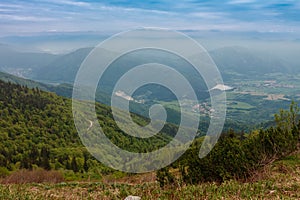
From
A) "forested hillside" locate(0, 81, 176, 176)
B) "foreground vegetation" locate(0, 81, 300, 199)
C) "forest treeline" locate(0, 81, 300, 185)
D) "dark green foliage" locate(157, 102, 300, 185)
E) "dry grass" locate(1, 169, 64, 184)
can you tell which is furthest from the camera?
"forested hillside" locate(0, 81, 176, 176)

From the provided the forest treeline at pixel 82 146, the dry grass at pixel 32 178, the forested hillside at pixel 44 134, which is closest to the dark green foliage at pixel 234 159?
the forest treeline at pixel 82 146

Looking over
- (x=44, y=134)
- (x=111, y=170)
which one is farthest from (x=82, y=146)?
(x=111, y=170)

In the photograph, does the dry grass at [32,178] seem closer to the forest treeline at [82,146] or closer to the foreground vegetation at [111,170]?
the foreground vegetation at [111,170]

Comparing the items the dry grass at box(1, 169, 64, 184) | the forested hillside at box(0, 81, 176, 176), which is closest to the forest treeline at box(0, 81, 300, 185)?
the forested hillside at box(0, 81, 176, 176)

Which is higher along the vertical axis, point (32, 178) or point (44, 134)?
point (32, 178)

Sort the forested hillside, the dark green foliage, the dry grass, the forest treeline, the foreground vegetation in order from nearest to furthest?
the foreground vegetation, the dark green foliage, the forest treeline, the dry grass, the forested hillside

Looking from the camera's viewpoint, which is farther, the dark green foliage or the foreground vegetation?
the dark green foliage

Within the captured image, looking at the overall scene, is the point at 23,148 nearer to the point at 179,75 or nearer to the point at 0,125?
the point at 0,125

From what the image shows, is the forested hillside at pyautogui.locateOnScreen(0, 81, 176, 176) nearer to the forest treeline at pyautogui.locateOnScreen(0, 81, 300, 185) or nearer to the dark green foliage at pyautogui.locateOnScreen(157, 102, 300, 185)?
the forest treeline at pyautogui.locateOnScreen(0, 81, 300, 185)

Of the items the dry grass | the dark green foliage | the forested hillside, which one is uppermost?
the dark green foliage

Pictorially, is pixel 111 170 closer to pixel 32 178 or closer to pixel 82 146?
pixel 32 178

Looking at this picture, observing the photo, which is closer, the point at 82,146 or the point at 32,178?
the point at 32,178

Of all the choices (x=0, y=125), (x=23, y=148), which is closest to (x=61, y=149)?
(x=23, y=148)
